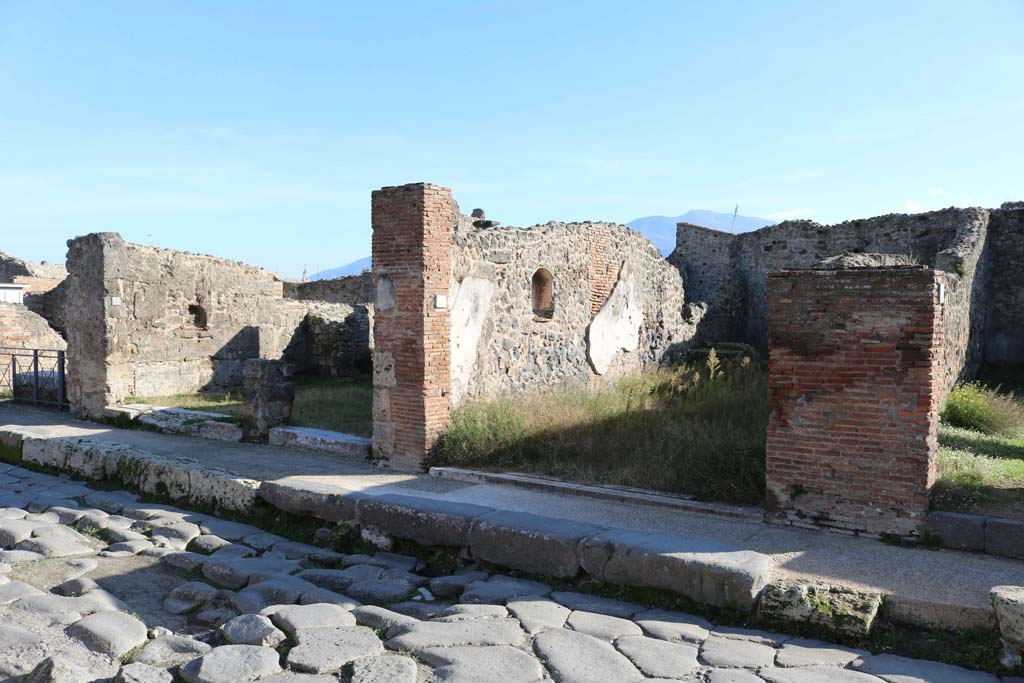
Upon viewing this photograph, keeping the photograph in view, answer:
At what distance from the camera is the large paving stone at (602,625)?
404cm

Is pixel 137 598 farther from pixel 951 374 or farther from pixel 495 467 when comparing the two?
pixel 951 374

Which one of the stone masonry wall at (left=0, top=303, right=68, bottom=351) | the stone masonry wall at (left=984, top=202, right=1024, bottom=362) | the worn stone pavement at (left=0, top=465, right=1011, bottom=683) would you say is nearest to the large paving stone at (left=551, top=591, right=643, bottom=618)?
the worn stone pavement at (left=0, top=465, right=1011, bottom=683)

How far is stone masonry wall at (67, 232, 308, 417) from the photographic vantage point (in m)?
10.8

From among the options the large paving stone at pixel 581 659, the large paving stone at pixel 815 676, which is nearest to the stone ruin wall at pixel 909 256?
the large paving stone at pixel 815 676

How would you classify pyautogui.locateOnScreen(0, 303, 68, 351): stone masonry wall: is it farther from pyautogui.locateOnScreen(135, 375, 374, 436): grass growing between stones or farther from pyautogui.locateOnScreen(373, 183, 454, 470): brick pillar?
pyautogui.locateOnScreen(373, 183, 454, 470): brick pillar

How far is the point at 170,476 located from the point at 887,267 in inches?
266

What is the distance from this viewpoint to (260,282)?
1391 cm

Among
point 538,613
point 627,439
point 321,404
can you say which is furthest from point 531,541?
point 321,404

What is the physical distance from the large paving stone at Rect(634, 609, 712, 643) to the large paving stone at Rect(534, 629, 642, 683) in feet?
1.22

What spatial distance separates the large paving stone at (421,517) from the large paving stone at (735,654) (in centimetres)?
211

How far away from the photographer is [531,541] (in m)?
5.16

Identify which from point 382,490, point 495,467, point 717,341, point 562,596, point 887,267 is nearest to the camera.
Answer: point 562,596

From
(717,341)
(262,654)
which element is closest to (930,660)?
(262,654)

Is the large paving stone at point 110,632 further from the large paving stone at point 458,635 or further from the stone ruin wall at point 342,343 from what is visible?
the stone ruin wall at point 342,343
